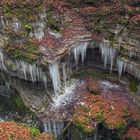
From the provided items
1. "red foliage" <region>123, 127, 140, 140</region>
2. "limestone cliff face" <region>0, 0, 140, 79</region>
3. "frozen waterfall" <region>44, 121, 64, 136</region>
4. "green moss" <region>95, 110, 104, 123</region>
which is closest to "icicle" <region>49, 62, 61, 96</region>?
"limestone cliff face" <region>0, 0, 140, 79</region>

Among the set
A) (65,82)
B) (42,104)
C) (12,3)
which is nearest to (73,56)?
(65,82)

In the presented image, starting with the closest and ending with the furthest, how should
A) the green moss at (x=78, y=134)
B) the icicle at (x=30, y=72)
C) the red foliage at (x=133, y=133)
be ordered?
the green moss at (x=78, y=134) → the red foliage at (x=133, y=133) → the icicle at (x=30, y=72)

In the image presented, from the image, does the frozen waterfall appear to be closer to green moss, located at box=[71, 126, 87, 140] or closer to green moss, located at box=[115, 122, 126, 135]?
green moss, located at box=[71, 126, 87, 140]

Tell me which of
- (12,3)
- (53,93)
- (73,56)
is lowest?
(53,93)

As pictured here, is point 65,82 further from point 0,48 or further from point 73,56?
point 0,48

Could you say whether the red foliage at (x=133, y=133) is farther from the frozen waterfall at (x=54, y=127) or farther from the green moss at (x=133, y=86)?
the frozen waterfall at (x=54, y=127)

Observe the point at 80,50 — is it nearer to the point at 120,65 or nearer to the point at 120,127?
the point at 120,65

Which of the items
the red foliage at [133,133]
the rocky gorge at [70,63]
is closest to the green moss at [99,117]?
the rocky gorge at [70,63]
